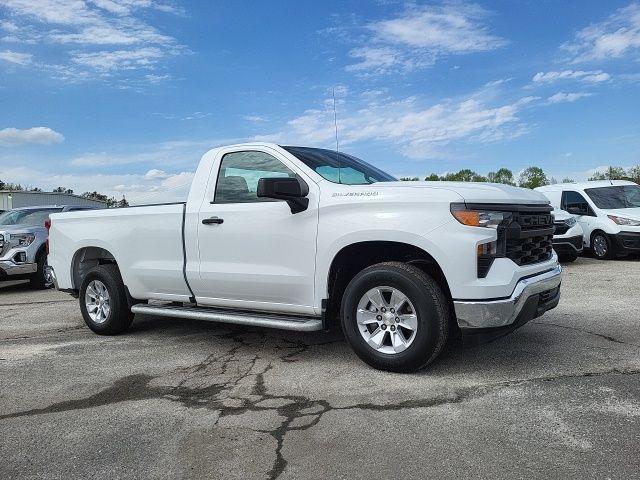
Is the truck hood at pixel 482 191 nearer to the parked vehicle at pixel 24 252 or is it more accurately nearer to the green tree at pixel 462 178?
the green tree at pixel 462 178

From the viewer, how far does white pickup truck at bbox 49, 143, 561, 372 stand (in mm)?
4145

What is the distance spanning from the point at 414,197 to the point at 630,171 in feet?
112

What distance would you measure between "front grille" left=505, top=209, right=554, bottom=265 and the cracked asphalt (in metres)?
0.88

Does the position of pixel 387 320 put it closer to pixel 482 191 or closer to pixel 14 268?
pixel 482 191

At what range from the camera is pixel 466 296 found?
409 cm

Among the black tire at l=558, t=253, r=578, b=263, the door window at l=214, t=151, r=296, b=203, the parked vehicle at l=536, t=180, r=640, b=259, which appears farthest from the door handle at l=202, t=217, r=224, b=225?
the parked vehicle at l=536, t=180, r=640, b=259

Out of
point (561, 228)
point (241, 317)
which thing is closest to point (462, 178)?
point (561, 228)

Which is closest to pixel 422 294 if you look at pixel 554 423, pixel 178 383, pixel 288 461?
pixel 554 423

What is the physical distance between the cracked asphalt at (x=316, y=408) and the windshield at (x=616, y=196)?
7.71 metres

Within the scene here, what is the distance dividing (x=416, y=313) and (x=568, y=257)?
364 inches

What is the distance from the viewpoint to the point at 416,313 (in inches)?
167

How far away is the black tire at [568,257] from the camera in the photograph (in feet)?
38.4

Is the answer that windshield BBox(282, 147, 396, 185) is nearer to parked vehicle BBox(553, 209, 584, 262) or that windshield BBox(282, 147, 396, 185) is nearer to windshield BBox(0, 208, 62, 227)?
parked vehicle BBox(553, 209, 584, 262)

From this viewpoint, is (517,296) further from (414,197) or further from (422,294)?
(414,197)
